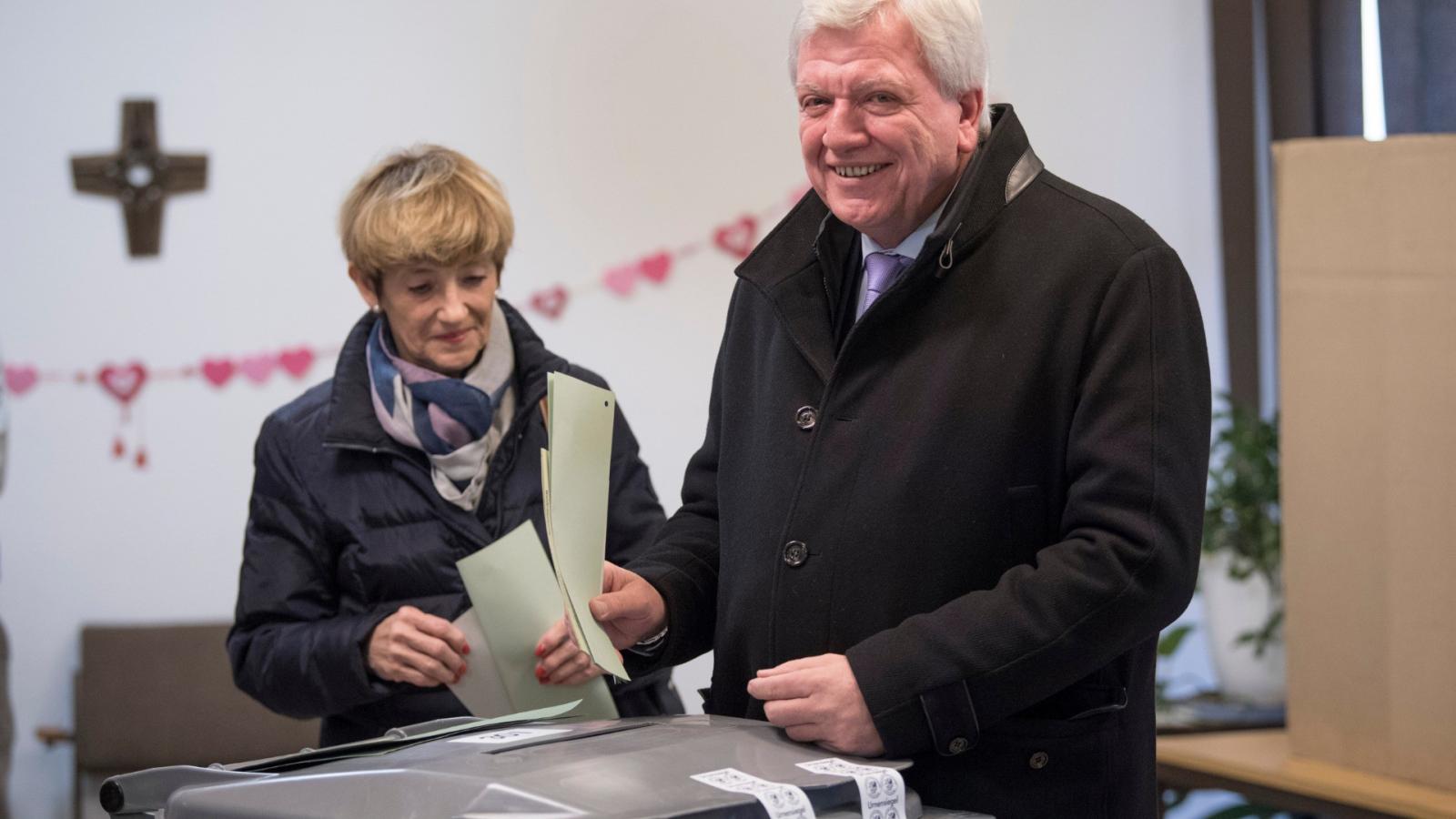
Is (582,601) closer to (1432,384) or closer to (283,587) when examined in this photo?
(283,587)

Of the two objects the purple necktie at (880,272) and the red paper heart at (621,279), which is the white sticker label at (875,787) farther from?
the red paper heart at (621,279)

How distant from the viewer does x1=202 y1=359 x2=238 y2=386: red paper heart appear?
12.8 feet

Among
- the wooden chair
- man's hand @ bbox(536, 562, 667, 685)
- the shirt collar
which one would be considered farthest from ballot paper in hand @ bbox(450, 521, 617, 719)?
the wooden chair

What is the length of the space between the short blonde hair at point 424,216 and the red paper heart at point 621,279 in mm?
1884

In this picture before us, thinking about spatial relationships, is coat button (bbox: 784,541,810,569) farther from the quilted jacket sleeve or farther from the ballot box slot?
the quilted jacket sleeve

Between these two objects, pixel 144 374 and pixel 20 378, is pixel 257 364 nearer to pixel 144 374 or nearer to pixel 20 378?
pixel 144 374

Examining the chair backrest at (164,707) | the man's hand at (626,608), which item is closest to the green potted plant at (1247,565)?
the man's hand at (626,608)

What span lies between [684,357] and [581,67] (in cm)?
80

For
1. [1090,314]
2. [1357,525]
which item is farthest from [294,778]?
[1357,525]

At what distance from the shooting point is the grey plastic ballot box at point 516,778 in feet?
3.11

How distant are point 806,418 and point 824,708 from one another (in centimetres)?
30

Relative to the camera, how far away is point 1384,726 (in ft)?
6.43

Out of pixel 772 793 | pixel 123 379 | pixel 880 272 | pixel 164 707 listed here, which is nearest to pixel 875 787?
pixel 772 793

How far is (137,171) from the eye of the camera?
387 cm
